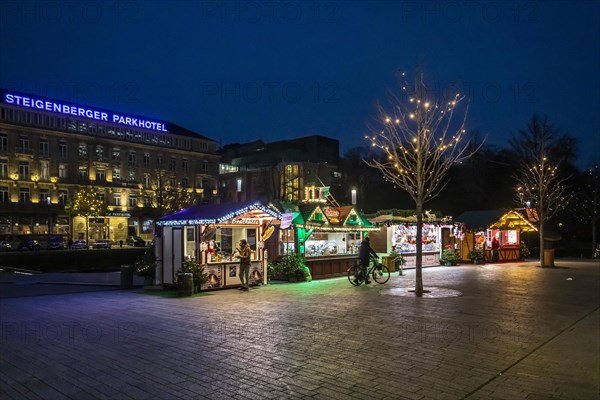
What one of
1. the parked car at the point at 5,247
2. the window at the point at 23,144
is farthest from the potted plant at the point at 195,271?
the window at the point at 23,144

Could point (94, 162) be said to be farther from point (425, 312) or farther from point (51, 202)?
point (425, 312)

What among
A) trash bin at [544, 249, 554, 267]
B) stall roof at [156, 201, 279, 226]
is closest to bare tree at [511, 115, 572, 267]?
trash bin at [544, 249, 554, 267]

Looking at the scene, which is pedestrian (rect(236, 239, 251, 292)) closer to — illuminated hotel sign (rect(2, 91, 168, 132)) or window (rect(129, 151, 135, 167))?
illuminated hotel sign (rect(2, 91, 168, 132))

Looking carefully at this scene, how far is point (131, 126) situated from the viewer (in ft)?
220

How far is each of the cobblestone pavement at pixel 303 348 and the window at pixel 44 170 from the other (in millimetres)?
52174

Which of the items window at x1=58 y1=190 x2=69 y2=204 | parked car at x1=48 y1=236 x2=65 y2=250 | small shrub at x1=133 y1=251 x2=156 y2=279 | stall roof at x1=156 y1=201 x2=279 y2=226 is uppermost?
window at x1=58 y1=190 x2=69 y2=204

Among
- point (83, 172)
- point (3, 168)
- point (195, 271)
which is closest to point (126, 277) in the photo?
point (195, 271)

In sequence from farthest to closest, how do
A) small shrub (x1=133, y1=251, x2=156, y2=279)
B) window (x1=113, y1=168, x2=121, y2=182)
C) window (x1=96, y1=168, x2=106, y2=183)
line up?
window (x1=113, y1=168, x2=121, y2=182), window (x1=96, y1=168, x2=106, y2=183), small shrub (x1=133, y1=251, x2=156, y2=279)

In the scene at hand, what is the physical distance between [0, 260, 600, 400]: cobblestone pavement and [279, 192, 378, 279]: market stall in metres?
6.25

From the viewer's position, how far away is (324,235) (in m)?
21.6

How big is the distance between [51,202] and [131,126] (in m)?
15.3

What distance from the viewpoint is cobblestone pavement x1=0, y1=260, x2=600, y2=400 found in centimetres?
570

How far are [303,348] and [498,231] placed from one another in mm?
26684

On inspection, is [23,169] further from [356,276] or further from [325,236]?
[356,276]
